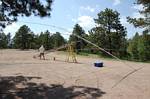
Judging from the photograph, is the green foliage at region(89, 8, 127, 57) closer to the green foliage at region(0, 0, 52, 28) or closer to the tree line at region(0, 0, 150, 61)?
the tree line at region(0, 0, 150, 61)

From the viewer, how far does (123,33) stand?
5853cm

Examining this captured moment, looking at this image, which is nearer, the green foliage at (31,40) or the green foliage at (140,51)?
the green foliage at (140,51)

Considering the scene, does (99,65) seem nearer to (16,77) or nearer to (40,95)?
(16,77)

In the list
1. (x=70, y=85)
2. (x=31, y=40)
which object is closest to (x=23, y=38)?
(x=31, y=40)

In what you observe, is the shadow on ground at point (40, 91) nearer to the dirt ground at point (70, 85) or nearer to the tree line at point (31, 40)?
the dirt ground at point (70, 85)

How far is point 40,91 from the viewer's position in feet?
45.8

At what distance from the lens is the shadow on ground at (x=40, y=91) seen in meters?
13.2

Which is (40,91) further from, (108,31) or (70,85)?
(108,31)

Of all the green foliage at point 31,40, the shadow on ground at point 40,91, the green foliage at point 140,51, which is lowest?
the shadow on ground at point 40,91

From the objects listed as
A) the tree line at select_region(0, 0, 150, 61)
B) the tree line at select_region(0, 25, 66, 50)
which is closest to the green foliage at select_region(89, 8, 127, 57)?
the tree line at select_region(0, 0, 150, 61)

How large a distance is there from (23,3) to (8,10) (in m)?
0.76

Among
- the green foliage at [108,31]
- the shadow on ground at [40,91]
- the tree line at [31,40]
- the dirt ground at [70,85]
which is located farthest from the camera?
the tree line at [31,40]

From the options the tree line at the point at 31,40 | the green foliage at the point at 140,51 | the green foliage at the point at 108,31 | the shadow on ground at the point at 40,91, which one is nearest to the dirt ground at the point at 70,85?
the shadow on ground at the point at 40,91

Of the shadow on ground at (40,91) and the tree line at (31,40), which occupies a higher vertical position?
the tree line at (31,40)
